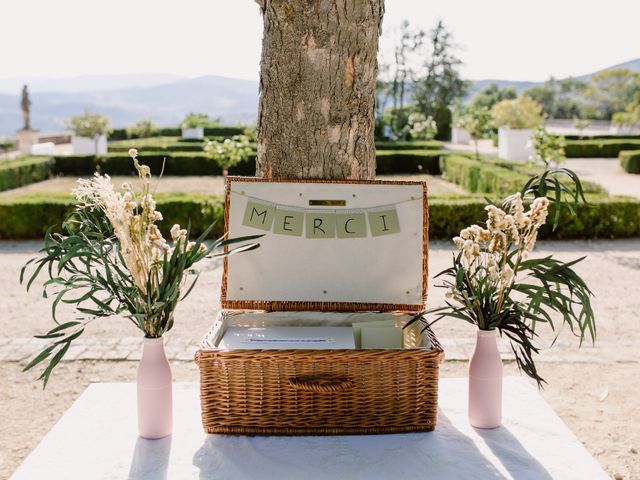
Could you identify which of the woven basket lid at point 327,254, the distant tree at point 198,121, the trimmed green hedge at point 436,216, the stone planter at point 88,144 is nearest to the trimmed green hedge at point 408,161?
the trimmed green hedge at point 436,216

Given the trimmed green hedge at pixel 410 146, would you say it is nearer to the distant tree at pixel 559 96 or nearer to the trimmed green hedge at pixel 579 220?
the trimmed green hedge at pixel 579 220

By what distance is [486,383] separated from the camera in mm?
2062

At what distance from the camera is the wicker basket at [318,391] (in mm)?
2027

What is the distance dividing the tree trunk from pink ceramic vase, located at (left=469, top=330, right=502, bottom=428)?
37.4 inches

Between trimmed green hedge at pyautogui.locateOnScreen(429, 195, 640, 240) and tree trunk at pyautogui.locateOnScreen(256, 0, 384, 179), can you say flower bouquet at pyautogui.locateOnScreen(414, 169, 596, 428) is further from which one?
trimmed green hedge at pyautogui.locateOnScreen(429, 195, 640, 240)

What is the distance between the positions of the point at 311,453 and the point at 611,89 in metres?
66.0

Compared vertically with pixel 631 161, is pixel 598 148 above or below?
above

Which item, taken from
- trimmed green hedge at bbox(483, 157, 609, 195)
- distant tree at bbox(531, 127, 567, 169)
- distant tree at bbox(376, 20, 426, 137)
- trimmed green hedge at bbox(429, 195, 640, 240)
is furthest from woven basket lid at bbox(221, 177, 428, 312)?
distant tree at bbox(376, 20, 426, 137)

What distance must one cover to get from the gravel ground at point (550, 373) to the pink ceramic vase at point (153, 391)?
178 centimetres

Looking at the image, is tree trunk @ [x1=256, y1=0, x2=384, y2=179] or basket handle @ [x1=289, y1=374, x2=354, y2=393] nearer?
basket handle @ [x1=289, y1=374, x2=354, y2=393]

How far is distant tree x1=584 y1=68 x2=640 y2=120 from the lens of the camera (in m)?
59.4

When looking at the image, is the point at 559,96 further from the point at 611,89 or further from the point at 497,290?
the point at 497,290

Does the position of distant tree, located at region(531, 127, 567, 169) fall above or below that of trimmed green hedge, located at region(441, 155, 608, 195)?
above

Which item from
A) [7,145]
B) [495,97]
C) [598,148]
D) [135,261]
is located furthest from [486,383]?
[495,97]
